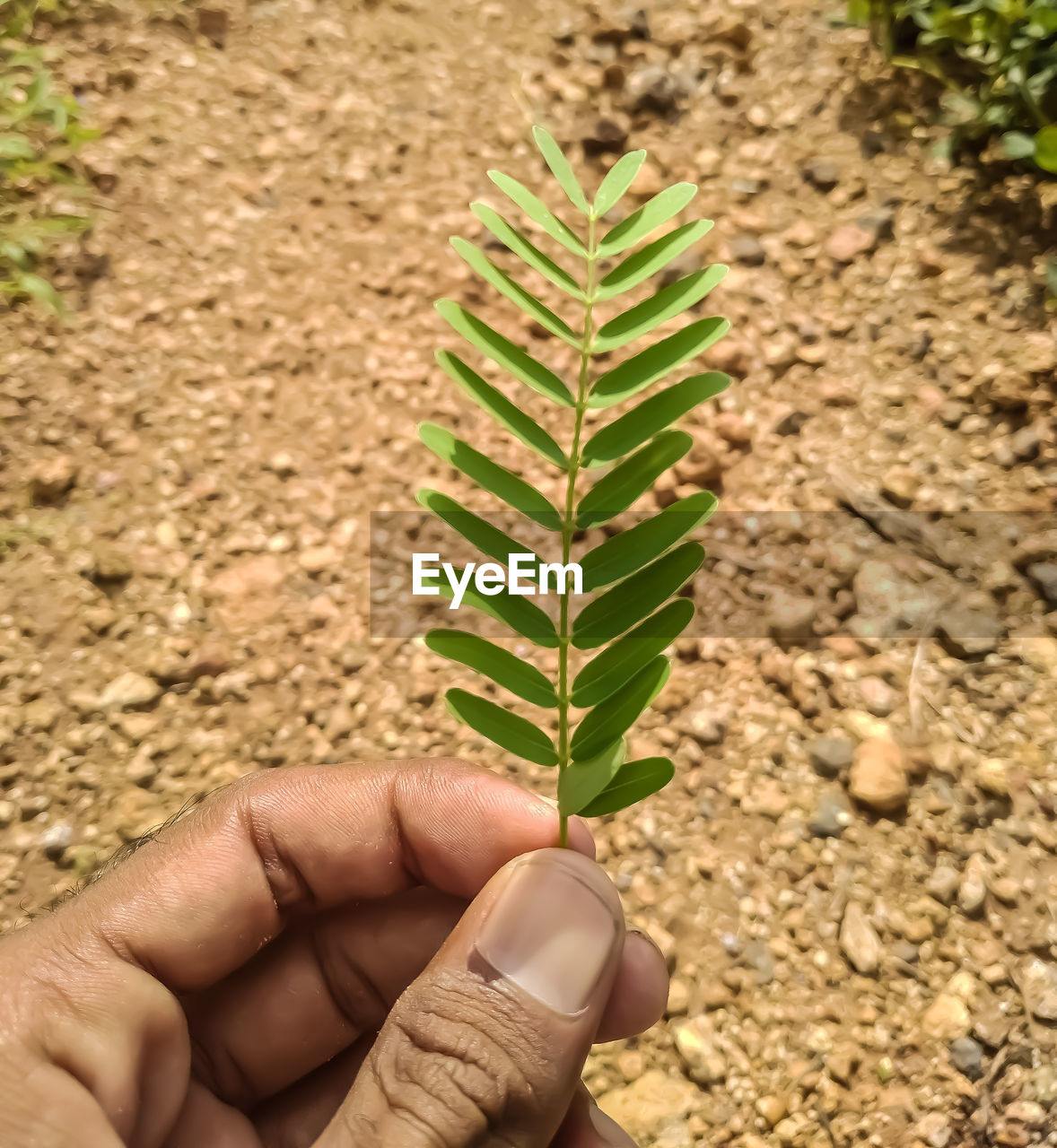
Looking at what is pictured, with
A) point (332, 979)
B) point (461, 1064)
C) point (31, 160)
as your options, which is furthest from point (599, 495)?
point (31, 160)

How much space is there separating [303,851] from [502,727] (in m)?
0.49

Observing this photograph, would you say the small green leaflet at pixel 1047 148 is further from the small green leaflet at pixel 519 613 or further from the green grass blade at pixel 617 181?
the small green leaflet at pixel 519 613

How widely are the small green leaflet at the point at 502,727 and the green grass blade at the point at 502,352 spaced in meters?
0.35

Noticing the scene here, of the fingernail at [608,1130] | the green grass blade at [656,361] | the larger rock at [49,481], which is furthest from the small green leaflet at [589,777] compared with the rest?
the larger rock at [49,481]

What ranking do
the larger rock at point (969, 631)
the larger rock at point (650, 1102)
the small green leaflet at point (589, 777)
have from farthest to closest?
the larger rock at point (969, 631) < the larger rock at point (650, 1102) < the small green leaflet at point (589, 777)

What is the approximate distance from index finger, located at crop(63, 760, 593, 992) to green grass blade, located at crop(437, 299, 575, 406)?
644 mm

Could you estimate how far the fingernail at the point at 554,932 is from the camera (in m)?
1.10

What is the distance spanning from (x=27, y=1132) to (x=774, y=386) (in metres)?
1.87

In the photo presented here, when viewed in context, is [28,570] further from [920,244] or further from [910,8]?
[910,8]

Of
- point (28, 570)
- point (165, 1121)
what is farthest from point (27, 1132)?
point (28, 570)

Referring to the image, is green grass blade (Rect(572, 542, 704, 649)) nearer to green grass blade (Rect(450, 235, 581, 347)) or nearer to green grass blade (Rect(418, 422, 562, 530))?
green grass blade (Rect(418, 422, 562, 530))

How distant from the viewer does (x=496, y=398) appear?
41.3 inches

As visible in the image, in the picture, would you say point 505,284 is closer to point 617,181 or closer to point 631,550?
point 617,181

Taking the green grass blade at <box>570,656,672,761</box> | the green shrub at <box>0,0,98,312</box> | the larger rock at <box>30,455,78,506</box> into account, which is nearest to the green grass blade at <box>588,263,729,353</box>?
the green grass blade at <box>570,656,672,761</box>
